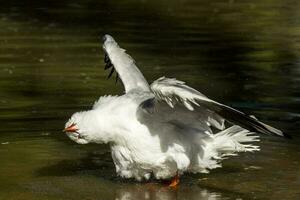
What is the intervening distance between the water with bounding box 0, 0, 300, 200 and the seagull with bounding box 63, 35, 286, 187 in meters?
0.24

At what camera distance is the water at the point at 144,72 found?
29.3 feet

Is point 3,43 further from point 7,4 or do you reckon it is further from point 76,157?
point 76,157

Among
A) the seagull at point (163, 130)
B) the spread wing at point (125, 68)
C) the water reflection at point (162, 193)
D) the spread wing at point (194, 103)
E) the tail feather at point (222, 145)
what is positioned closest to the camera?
the spread wing at point (194, 103)

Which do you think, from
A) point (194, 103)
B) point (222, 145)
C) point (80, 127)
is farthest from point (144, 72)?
point (194, 103)

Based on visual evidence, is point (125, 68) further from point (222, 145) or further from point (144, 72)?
point (144, 72)

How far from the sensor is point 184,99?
8.10 metres

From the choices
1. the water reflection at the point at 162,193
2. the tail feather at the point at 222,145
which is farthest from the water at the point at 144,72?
the tail feather at the point at 222,145

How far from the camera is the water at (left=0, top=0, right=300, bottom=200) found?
8930mm

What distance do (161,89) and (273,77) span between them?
5.53 m

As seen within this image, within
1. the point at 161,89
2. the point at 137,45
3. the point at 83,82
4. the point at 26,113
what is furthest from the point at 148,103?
the point at 137,45

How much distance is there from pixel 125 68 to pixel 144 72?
4191 millimetres

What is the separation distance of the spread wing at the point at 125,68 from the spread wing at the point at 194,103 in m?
0.96

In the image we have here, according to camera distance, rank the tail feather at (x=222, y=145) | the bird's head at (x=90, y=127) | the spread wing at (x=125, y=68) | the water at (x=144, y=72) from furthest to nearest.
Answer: the spread wing at (x=125, y=68) → the water at (x=144, y=72) → the tail feather at (x=222, y=145) → the bird's head at (x=90, y=127)

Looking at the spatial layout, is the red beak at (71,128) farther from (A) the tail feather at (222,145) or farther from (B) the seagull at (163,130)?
(A) the tail feather at (222,145)
